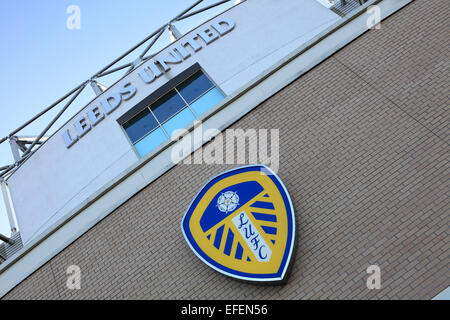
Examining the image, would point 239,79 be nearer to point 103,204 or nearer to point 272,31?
point 272,31

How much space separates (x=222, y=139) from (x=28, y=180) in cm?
901

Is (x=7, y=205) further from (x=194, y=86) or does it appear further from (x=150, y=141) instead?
(x=194, y=86)

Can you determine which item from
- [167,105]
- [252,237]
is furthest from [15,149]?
[252,237]

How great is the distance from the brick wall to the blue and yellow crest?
15.3 inches

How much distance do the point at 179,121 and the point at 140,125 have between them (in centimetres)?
157

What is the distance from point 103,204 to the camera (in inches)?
427

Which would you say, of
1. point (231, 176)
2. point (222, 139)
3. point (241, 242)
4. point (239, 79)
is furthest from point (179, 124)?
point (241, 242)

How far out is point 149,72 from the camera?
1627 cm

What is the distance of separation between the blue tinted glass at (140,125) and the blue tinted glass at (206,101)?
1.53 metres

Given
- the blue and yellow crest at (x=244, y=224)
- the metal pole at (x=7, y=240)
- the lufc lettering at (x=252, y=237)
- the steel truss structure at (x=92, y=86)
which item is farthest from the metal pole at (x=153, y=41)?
the lufc lettering at (x=252, y=237)

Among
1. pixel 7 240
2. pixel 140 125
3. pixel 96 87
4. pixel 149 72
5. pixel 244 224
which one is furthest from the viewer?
pixel 96 87

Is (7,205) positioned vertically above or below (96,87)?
below

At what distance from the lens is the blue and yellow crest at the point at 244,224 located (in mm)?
8391
